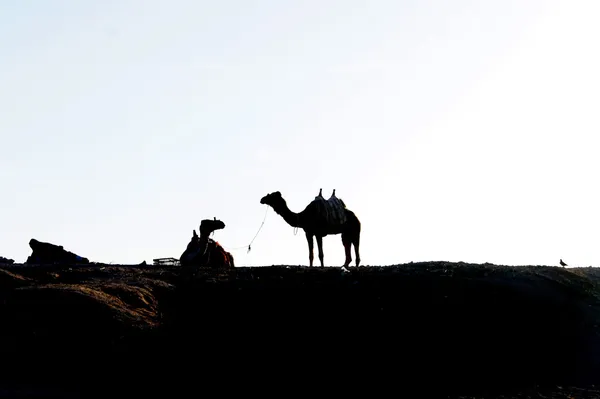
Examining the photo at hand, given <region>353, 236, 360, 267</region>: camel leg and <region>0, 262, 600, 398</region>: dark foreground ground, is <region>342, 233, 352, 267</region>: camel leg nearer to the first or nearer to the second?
<region>353, 236, 360, 267</region>: camel leg

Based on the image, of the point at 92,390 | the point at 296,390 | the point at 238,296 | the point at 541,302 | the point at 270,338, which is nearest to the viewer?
the point at 92,390

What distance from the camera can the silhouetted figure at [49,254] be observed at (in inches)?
1051

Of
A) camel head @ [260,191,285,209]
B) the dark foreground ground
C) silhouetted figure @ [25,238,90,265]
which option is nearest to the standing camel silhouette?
camel head @ [260,191,285,209]

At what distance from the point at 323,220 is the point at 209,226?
10.0 ft

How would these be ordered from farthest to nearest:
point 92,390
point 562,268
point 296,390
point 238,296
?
1. point 562,268
2. point 238,296
3. point 296,390
4. point 92,390

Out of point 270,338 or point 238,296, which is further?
point 238,296

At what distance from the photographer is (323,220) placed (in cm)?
2756

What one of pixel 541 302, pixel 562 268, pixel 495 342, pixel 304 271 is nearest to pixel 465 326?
pixel 495 342

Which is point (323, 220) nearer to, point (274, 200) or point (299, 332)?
point (274, 200)

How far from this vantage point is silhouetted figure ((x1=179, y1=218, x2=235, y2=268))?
2686 cm

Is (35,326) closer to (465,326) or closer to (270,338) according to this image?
(270,338)

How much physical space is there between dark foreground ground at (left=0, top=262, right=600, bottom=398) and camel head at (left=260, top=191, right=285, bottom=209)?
438 centimetres

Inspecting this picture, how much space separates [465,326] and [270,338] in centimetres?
444

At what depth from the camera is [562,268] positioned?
1045 inches
